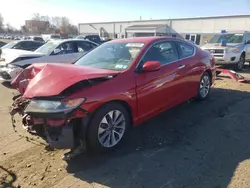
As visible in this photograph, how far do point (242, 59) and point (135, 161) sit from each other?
10.4 meters

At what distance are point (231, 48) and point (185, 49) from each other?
698cm

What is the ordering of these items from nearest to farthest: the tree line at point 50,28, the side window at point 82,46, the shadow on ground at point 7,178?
the shadow on ground at point 7,178 < the side window at point 82,46 < the tree line at point 50,28

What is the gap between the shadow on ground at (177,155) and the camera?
9.73 ft

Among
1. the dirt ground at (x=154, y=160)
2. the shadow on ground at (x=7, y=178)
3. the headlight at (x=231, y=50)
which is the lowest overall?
the shadow on ground at (x=7, y=178)

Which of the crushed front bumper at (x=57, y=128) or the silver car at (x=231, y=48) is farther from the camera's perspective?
the silver car at (x=231, y=48)

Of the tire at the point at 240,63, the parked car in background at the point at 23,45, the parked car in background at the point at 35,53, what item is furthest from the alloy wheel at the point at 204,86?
the parked car in background at the point at 23,45

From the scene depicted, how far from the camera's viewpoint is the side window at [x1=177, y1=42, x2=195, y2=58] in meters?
5.11

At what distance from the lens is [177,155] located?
11.6 feet

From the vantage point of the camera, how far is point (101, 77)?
3418mm

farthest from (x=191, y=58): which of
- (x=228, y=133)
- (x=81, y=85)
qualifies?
(x=81, y=85)

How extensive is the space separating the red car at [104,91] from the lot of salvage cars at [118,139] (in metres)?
0.01

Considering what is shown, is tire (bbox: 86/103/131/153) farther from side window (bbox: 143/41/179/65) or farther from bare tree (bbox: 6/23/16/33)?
bare tree (bbox: 6/23/16/33)

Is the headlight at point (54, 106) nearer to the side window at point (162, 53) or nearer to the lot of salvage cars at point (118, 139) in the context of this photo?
the lot of salvage cars at point (118, 139)

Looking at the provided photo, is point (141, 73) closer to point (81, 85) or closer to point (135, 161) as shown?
point (81, 85)
